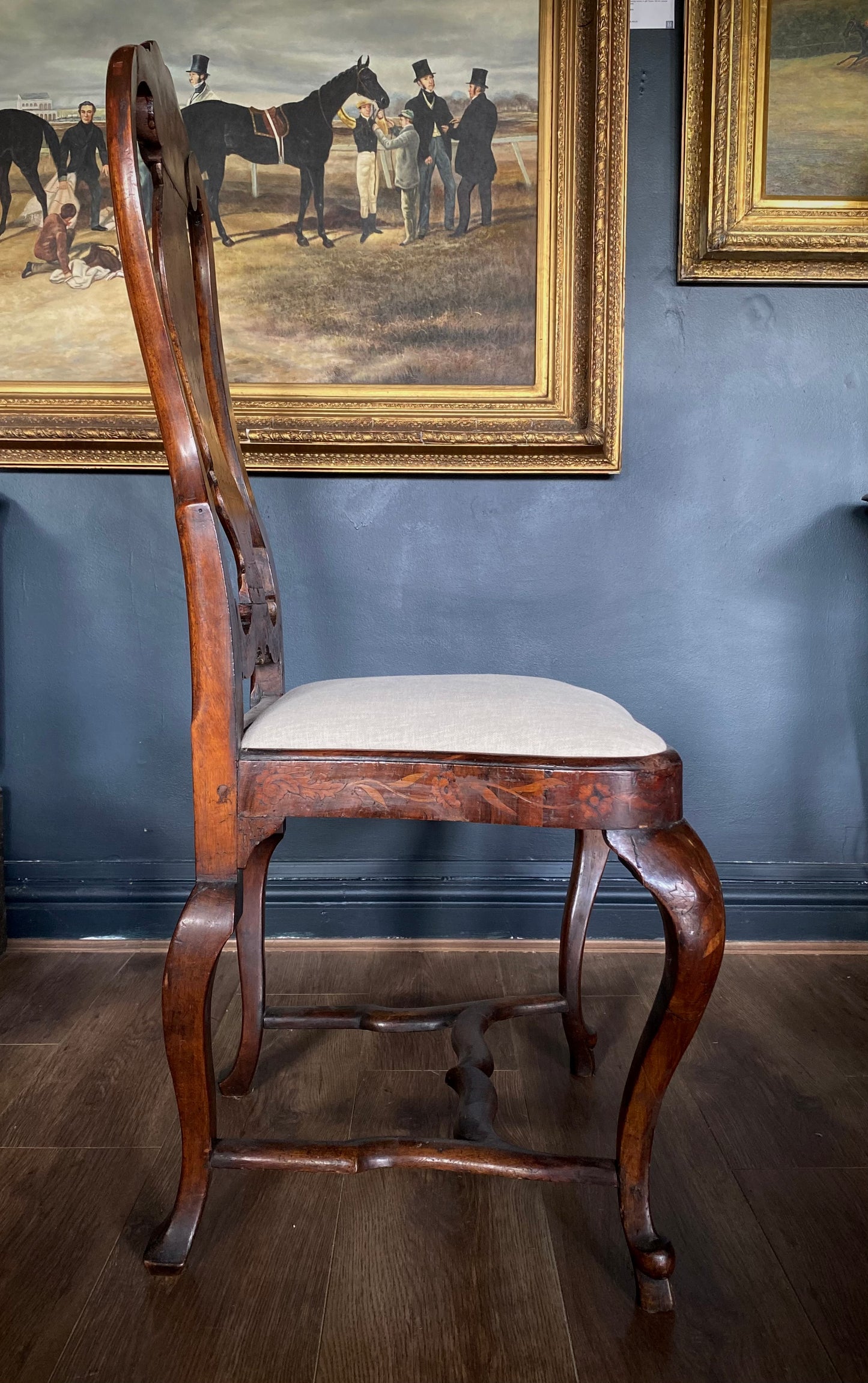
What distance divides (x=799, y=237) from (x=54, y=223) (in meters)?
1.47

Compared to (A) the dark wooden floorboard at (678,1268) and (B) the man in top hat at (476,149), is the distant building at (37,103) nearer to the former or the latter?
(B) the man in top hat at (476,149)

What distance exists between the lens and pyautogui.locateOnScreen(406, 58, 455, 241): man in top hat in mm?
1729

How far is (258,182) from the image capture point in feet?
5.74

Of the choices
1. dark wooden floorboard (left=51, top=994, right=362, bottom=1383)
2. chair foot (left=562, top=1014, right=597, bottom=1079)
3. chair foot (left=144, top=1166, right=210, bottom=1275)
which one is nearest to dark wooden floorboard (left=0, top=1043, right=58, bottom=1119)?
dark wooden floorboard (left=51, top=994, right=362, bottom=1383)

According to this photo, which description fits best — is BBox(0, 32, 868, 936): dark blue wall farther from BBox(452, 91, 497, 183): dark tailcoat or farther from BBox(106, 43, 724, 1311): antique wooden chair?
BBox(106, 43, 724, 1311): antique wooden chair

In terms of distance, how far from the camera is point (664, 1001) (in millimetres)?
914

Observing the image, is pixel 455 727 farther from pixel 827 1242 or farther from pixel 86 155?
pixel 86 155

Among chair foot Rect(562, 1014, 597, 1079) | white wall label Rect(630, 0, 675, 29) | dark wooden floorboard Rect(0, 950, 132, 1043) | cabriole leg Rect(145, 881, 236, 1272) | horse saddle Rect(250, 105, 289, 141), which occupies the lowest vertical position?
dark wooden floorboard Rect(0, 950, 132, 1043)

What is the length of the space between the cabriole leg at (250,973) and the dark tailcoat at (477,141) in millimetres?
1368

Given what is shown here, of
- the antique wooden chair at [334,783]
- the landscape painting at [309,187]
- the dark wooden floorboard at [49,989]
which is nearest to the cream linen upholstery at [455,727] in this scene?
the antique wooden chair at [334,783]

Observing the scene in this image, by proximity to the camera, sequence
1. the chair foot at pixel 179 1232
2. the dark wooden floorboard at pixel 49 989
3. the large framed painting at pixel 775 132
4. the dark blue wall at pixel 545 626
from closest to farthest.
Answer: the chair foot at pixel 179 1232 < the dark wooden floorboard at pixel 49 989 < the large framed painting at pixel 775 132 < the dark blue wall at pixel 545 626

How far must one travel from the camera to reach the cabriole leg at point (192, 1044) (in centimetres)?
92

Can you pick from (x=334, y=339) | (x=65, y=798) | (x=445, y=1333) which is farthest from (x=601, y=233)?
(x=445, y=1333)

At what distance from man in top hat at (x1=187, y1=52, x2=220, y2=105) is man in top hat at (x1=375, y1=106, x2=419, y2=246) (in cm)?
33
